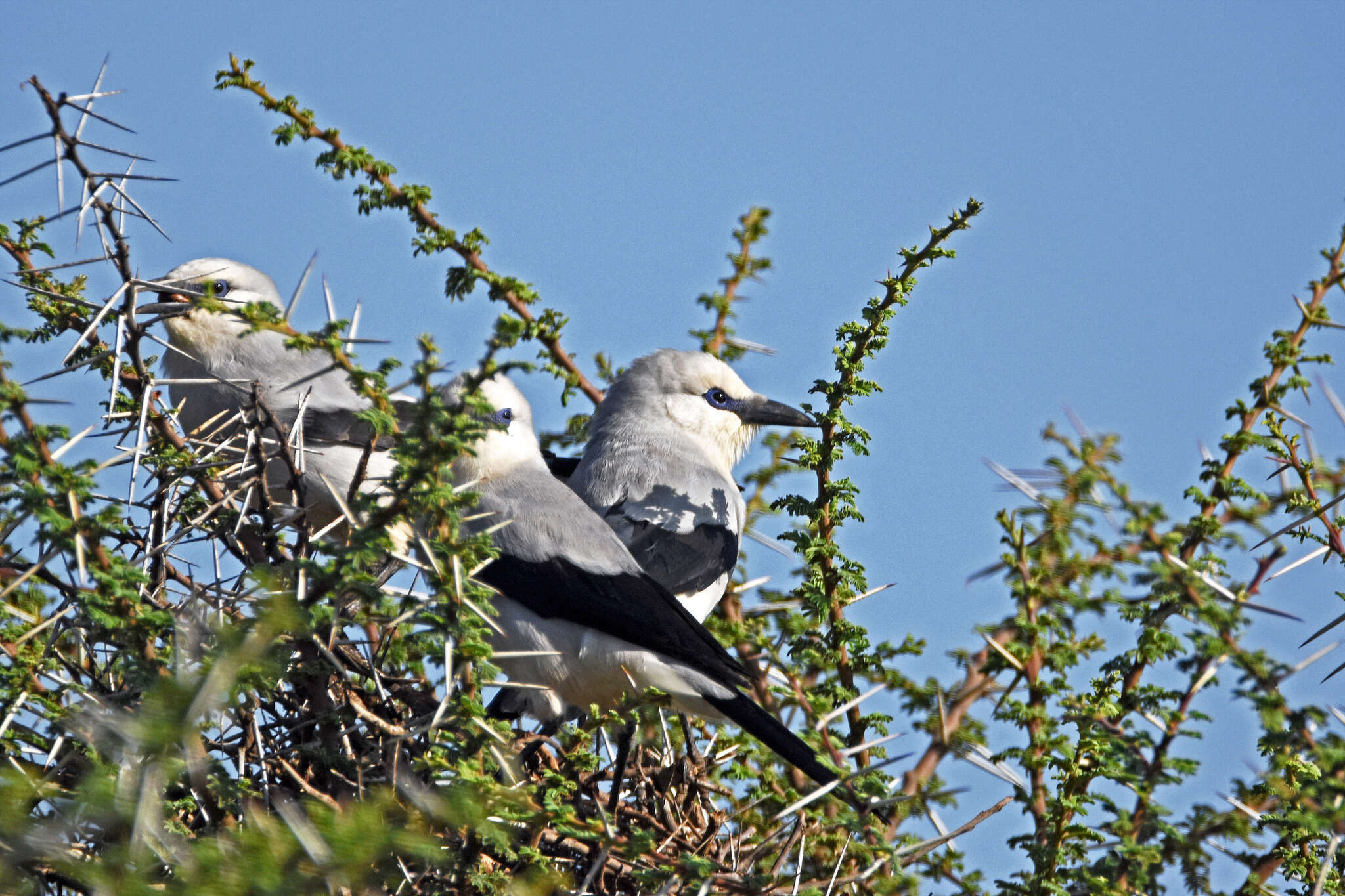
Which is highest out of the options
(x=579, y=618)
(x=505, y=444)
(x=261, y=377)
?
(x=261, y=377)

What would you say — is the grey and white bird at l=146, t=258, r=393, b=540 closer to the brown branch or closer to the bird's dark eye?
the bird's dark eye

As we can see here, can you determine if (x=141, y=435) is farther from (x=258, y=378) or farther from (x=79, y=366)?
(x=258, y=378)

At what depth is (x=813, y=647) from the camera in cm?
336

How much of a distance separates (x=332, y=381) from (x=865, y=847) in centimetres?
292

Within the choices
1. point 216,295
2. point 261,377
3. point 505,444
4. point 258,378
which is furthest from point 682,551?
point 216,295

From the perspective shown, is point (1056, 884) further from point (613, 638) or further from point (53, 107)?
point (53, 107)

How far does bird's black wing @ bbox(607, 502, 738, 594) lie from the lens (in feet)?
14.8

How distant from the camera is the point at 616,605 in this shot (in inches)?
151

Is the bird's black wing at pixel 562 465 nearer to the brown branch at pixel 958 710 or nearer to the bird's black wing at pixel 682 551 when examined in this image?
the bird's black wing at pixel 682 551

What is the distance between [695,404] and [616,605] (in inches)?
79.7

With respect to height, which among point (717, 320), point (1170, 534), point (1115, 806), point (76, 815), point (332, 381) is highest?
point (717, 320)

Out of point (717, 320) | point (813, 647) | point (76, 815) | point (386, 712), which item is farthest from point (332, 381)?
point (76, 815)

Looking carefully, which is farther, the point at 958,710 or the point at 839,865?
the point at 958,710

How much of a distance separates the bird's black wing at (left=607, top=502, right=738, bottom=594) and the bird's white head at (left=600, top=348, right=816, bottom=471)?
937 mm
